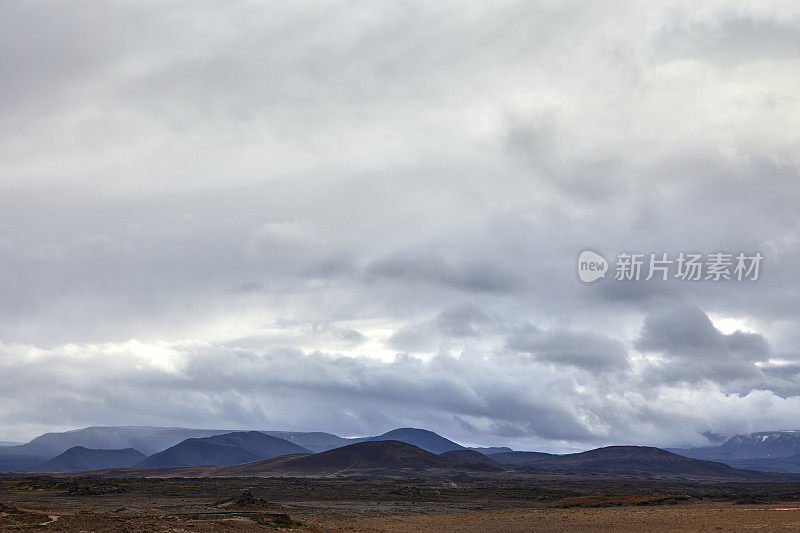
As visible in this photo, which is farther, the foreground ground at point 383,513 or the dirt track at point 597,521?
the dirt track at point 597,521

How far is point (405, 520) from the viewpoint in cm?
8362

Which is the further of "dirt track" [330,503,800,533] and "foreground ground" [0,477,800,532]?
"dirt track" [330,503,800,533]

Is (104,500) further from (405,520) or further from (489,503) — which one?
(489,503)

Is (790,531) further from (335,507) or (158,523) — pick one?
(335,507)

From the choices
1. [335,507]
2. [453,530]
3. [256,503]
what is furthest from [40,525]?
[335,507]

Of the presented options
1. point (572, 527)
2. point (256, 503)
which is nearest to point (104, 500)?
point (256, 503)

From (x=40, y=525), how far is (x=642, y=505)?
8056cm

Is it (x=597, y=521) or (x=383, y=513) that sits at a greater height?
(x=597, y=521)

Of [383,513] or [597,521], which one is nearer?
[597,521]

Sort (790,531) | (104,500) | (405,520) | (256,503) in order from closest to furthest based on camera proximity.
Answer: (790,531), (405,520), (256,503), (104,500)

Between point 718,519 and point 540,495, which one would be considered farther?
point 540,495

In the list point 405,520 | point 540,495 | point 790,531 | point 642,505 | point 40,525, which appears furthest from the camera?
point 540,495

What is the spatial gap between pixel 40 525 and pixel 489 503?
82843 mm

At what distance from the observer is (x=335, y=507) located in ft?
346
